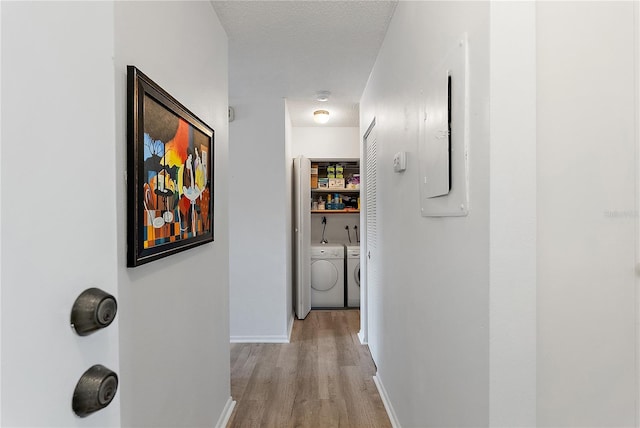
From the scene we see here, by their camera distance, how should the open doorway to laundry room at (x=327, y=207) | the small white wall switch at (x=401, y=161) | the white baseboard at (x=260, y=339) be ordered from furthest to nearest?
the open doorway to laundry room at (x=327, y=207) → the white baseboard at (x=260, y=339) → the small white wall switch at (x=401, y=161)

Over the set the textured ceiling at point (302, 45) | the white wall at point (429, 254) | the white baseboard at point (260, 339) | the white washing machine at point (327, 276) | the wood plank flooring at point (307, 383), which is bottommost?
the wood plank flooring at point (307, 383)

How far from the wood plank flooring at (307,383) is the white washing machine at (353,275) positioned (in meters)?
0.84

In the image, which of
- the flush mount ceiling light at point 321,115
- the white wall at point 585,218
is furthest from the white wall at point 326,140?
the white wall at point 585,218

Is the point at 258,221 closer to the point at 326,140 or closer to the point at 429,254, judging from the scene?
the point at 326,140

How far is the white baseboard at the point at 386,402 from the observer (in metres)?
2.13

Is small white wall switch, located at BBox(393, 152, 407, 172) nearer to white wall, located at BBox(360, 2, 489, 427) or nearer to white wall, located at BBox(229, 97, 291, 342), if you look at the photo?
white wall, located at BBox(360, 2, 489, 427)

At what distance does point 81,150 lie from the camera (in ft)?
1.71

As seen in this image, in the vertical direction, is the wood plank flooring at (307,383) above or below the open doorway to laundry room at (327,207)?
below

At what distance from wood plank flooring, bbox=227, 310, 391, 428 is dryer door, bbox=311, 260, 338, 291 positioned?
2.69ft

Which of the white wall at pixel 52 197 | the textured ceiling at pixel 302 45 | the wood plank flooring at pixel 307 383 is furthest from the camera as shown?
the wood plank flooring at pixel 307 383

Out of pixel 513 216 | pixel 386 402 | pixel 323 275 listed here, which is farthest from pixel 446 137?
pixel 323 275

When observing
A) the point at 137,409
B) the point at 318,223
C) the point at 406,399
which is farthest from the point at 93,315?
the point at 318,223

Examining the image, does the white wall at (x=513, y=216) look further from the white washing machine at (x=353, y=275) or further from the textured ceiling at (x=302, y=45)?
the white washing machine at (x=353, y=275)

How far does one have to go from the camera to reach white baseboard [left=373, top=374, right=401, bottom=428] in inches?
83.9
